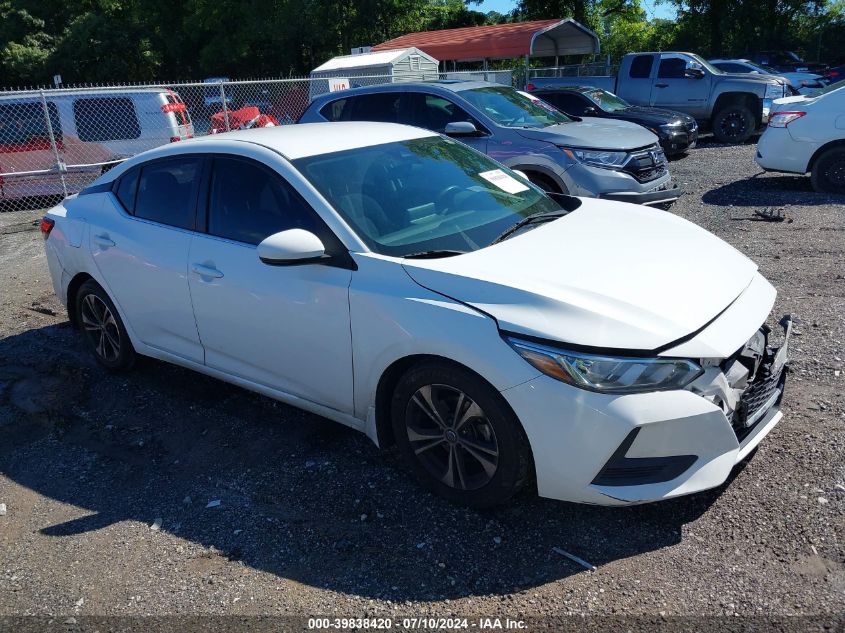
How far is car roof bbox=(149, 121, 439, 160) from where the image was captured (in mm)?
4000

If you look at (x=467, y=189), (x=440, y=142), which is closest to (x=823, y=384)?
(x=467, y=189)

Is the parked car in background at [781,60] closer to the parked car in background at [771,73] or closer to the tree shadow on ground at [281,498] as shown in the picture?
the parked car in background at [771,73]

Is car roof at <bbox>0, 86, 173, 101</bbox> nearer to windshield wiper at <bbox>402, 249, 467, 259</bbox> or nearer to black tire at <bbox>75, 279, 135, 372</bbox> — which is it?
black tire at <bbox>75, 279, 135, 372</bbox>

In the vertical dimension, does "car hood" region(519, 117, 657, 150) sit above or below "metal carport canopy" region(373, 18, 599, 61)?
below

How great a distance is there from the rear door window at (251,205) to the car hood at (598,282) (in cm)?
80

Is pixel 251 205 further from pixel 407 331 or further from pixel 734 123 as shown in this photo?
pixel 734 123

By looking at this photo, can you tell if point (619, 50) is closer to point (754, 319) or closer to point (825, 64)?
point (825, 64)

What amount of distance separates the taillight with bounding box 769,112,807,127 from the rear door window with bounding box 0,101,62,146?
10.9 metres

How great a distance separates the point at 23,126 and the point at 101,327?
8.39 m

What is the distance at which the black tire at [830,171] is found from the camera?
9305 millimetres

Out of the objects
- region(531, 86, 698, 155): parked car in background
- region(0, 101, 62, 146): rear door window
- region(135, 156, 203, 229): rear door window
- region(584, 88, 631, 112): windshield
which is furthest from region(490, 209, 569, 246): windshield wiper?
region(0, 101, 62, 146): rear door window

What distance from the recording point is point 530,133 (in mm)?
7945

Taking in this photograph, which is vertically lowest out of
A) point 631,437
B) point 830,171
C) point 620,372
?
point 830,171

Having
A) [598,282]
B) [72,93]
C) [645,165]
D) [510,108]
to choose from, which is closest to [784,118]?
[645,165]
